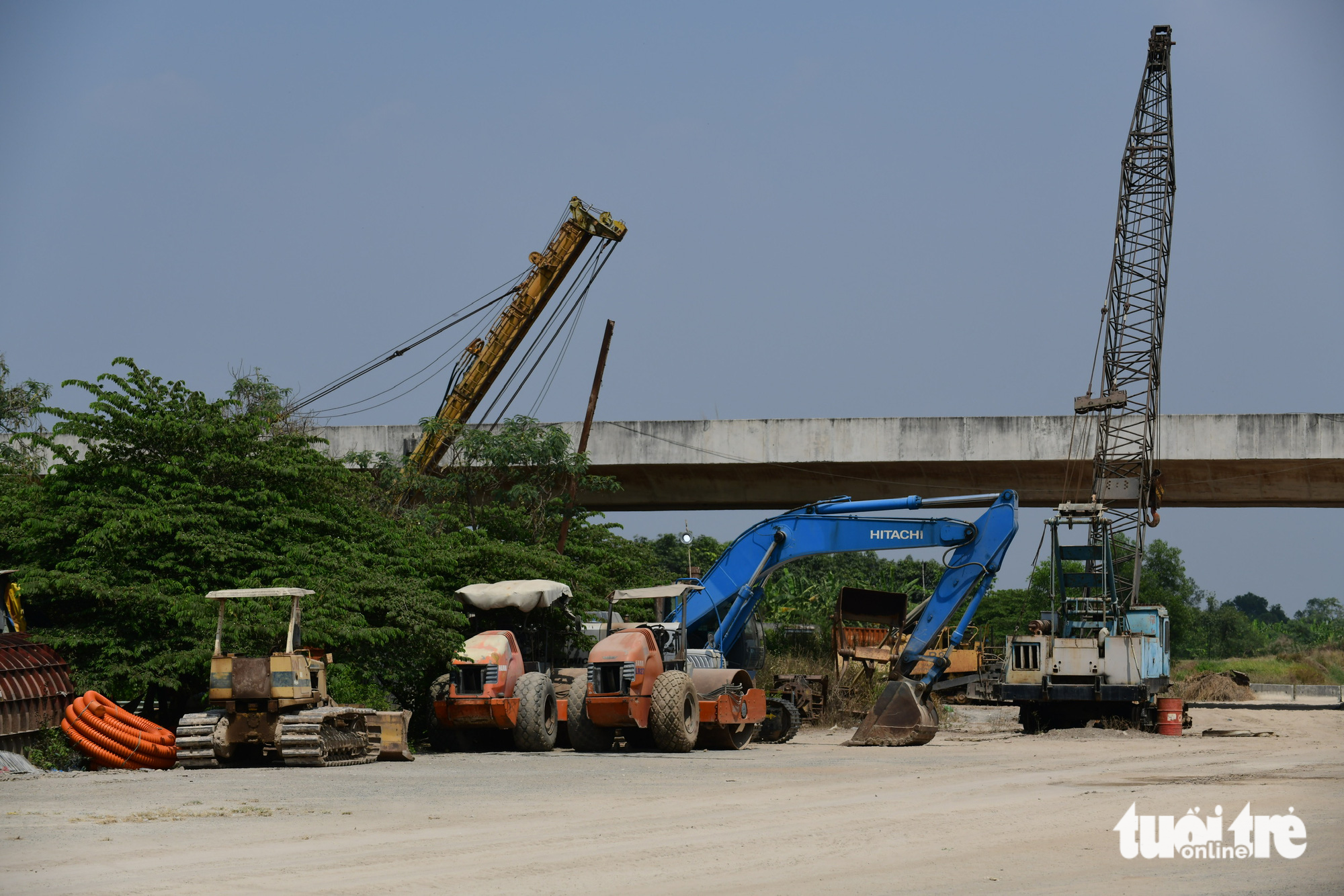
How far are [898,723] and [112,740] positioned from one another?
11491 millimetres

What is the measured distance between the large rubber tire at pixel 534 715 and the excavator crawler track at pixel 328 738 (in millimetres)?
2284

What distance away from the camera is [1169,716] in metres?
24.0

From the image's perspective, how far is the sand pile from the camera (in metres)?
42.6

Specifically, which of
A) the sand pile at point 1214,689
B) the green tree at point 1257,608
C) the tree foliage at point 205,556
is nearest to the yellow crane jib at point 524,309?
the tree foliage at point 205,556

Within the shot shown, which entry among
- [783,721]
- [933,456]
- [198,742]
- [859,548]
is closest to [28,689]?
[198,742]

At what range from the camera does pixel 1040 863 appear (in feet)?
29.6

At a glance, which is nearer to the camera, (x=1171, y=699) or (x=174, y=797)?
(x=174, y=797)

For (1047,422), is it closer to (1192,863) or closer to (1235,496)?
(1235,496)

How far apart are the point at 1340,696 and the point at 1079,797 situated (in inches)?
1375

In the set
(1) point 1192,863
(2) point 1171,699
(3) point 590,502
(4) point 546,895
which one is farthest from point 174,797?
(3) point 590,502

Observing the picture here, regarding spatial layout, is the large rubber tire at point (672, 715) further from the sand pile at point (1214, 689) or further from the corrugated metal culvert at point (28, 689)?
A: the sand pile at point (1214, 689)

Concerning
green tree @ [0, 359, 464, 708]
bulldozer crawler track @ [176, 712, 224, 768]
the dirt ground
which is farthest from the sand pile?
bulldozer crawler track @ [176, 712, 224, 768]

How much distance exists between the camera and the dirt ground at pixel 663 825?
27.7 ft

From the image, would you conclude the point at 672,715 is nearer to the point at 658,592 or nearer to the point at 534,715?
the point at 534,715
